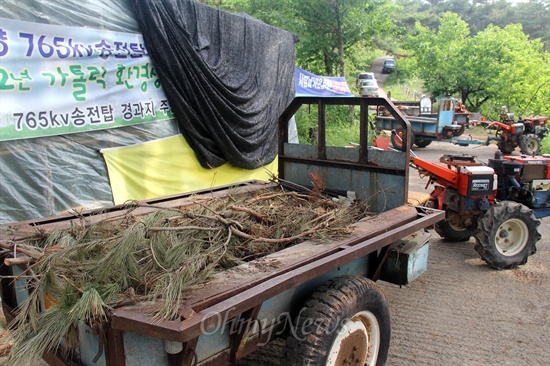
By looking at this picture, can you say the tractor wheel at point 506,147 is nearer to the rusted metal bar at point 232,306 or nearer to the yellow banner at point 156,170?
the yellow banner at point 156,170

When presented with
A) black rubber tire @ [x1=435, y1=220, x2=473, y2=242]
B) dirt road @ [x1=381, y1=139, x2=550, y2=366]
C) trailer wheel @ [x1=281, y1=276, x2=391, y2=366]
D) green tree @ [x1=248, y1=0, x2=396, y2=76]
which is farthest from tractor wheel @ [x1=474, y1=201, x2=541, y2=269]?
green tree @ [x1=248, y1=0, x2=396, y2=76]

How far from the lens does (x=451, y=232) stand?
559cm

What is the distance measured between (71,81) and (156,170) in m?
1.50

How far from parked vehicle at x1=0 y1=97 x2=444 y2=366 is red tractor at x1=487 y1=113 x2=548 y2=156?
35.4ft

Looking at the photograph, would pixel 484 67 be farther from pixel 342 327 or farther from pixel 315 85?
pixel 342 327

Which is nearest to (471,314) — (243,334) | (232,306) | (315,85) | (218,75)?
(243,334)

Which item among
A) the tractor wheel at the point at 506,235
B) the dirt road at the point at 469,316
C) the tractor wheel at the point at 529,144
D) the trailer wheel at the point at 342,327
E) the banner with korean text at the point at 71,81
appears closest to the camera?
the trailer wheel at the point at 342,327

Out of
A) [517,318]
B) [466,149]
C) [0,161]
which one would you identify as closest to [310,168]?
[517,318]

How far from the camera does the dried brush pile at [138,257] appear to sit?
1999 millimetres

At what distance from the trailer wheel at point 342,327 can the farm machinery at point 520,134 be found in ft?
38.2

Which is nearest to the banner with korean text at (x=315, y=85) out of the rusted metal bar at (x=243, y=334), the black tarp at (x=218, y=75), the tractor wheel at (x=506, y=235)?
the black tarp at (x=218, y=75)

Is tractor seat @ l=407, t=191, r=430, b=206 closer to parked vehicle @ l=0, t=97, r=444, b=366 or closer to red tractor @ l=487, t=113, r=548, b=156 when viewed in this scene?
parked vehicle @ l=0, t=97, r=444, b=366

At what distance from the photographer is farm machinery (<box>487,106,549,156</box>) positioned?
43.3 feet

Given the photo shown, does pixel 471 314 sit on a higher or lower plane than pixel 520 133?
lower
